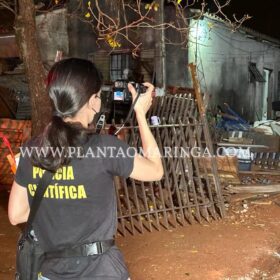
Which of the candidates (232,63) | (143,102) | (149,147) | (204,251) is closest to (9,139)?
(204,251)

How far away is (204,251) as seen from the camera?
506 cm

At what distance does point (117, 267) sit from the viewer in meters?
1.93

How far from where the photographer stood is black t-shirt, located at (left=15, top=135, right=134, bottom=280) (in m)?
1.84

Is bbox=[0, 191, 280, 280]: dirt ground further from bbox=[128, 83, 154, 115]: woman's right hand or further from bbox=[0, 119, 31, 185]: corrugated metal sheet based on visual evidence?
bbox=[128, 83, 154, 115]: woman's right hand

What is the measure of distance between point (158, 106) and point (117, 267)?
17.6 feet

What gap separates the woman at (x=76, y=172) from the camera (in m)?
1.82

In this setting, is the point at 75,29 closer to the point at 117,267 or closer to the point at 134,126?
the point at 134,126

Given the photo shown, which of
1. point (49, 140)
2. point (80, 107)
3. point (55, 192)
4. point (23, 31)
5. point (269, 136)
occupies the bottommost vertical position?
point (269, 136)

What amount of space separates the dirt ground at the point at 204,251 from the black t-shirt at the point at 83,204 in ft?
8.72

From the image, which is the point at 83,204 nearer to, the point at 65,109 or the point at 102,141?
the point at 102,141

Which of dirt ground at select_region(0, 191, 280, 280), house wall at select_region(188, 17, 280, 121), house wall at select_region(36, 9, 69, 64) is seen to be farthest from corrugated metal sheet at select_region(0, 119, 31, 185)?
house wall at select_region(36, 9, 69, 64)

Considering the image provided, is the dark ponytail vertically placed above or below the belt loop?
above

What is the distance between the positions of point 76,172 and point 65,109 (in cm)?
29

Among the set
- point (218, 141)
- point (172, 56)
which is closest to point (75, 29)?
point (172, 56)
